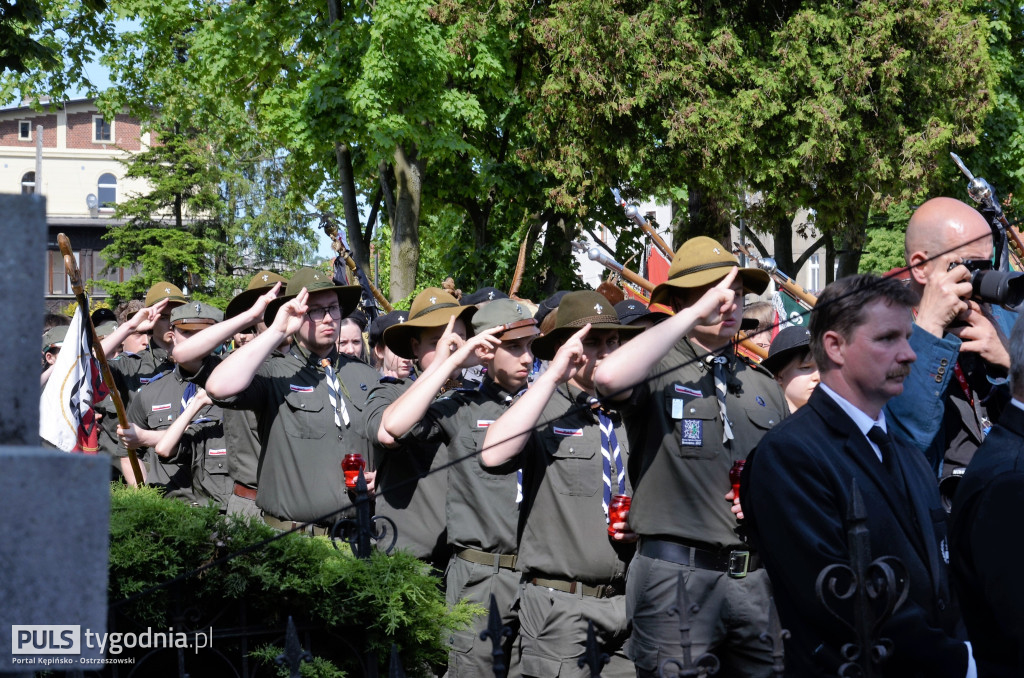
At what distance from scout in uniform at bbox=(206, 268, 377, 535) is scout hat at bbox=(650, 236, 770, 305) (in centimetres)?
208

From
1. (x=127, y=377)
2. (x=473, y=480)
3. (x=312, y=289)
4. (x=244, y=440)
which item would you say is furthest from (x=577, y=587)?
(x=127, y=377)

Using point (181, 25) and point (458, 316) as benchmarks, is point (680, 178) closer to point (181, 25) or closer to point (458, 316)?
point (181, 25)

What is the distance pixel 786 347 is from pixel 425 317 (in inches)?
75.1

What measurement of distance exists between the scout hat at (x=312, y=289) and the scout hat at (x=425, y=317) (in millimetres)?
363

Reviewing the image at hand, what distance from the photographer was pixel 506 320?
19.0 ft

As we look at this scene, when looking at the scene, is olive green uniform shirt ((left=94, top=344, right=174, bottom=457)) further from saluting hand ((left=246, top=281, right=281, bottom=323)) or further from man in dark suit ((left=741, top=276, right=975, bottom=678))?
man in dark suit ((left=741, top=276, right=975, bottom=678))

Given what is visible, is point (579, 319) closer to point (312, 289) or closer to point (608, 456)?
point (608, 456)

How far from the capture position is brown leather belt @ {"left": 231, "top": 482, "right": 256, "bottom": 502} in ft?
25.4

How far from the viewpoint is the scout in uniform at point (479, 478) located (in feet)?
18.3

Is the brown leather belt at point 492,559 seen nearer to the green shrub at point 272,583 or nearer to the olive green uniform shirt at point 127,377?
the green shrub at point 272,583

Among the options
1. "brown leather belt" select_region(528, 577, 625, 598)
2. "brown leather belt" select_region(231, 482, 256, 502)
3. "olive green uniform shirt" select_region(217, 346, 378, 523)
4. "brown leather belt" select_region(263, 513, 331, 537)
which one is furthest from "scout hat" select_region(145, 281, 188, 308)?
"brown leather belt" select_region(528, 577, 625, 598)

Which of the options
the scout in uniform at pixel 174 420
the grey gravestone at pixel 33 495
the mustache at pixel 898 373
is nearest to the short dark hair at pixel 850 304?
the mustache at pixel 898 373

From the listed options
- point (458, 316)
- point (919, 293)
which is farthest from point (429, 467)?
point (919, 293)

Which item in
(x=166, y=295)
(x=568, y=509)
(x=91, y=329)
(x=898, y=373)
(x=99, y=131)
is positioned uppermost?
(x=99, y=131)
